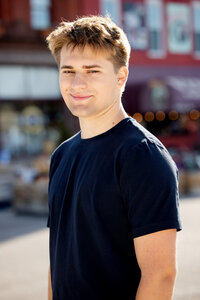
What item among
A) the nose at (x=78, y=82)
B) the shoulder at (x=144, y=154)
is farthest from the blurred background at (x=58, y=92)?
the shoulder at (x=144, y=154)

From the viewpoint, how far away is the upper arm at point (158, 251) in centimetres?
217

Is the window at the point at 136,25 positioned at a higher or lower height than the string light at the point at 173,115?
higher

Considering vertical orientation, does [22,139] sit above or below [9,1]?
below

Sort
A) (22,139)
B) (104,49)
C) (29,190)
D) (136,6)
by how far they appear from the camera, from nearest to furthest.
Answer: (104,49) → (29,190) → (22,139) → (136,6)

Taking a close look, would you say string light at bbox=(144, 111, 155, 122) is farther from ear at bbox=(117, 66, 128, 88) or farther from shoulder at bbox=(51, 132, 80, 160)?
ear at bbox=(117, 66, 128, 88)

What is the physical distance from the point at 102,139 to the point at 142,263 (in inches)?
19.9

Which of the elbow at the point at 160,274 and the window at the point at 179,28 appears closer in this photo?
the elbow at the point at 160,274

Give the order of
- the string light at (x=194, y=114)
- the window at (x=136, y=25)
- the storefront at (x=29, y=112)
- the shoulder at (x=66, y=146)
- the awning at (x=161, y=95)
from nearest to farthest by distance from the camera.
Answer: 1. the shoulder at (x=66, y=146)
2. the storefront at (x=29, y=112)
3. the awning at (x=161, y=95)
4. the window at (x=136, y=25)
5. the string light at (x=194, y=114)

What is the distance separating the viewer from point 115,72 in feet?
7.91

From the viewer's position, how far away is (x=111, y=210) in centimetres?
227

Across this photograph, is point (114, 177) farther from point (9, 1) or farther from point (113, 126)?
point (9, 1)

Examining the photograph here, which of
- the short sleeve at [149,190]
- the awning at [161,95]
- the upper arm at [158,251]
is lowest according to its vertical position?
the awning at [161,95]

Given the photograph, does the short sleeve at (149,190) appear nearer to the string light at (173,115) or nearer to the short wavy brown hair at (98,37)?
the short wavy brown hair at (98,37)

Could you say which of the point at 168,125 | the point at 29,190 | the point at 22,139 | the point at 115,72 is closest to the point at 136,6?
the point at 168,125
